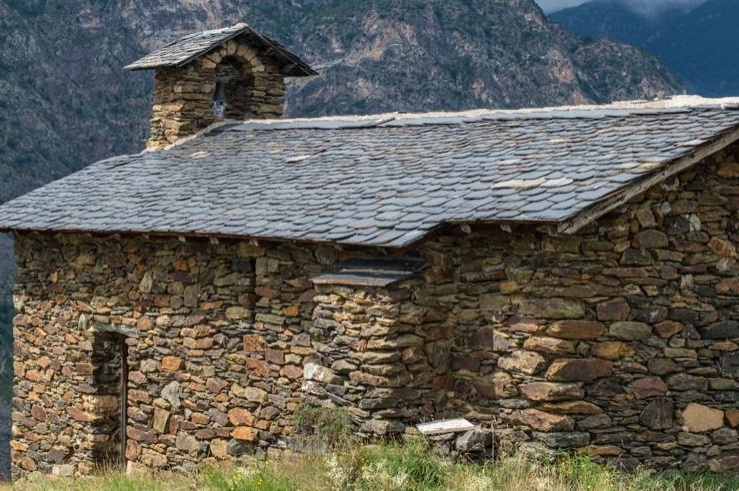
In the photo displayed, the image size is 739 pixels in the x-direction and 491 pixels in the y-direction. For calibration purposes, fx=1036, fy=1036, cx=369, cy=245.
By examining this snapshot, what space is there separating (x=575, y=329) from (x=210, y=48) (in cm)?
836

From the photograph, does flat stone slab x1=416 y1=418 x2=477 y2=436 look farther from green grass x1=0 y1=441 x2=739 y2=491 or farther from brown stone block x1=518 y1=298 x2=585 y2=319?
brown stone block x1=518 y1=298 x2=585 y2=319

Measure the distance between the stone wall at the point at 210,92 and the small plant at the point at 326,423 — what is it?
6.74 metres

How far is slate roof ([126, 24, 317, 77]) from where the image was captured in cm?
1462

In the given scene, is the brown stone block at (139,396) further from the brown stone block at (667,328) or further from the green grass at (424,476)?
the brown stone block at (667,328)

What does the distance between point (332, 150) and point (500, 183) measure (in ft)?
11.3

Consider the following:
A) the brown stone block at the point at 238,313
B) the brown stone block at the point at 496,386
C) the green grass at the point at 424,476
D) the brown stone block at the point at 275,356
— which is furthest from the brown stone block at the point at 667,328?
the brown stone block at the point at 238,313

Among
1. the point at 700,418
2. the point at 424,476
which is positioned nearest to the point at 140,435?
the point at 424,476

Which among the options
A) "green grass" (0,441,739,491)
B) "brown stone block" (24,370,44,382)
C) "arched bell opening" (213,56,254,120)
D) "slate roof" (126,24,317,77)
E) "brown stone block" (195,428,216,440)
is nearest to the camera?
"green grass" (0,441,739,491)

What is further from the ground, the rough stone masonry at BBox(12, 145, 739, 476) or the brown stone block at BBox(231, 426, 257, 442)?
the rough stone masonry at BBox(12, 145, 739, 476)

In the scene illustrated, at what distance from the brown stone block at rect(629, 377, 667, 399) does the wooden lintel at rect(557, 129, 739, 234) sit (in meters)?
1.41

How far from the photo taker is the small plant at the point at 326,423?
336 inches

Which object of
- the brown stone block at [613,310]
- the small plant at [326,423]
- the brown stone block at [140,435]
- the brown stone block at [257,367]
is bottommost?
the brown stone block at [140,435]

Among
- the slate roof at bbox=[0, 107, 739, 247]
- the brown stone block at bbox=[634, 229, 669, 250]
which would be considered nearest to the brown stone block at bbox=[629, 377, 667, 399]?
the brown stone block at bbox=[634, 229, 669, 250]

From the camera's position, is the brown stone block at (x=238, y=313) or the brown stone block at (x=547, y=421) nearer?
the brown stone block at (x=547, y=421)
